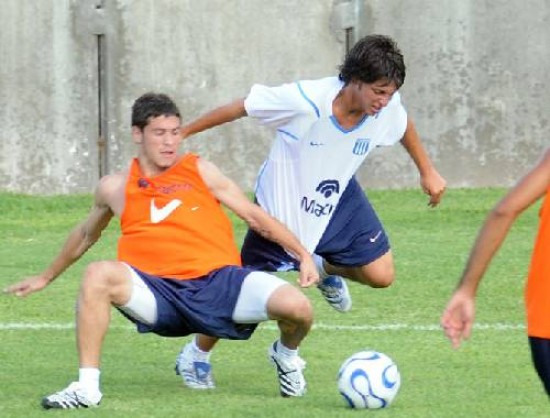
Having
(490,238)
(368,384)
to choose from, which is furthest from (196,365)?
(490,238)

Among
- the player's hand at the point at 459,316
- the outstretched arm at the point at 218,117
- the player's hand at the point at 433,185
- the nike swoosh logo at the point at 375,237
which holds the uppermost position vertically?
the player's hand at the point at 459,316

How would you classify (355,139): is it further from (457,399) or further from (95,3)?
(95,3)

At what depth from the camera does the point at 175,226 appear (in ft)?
23.4

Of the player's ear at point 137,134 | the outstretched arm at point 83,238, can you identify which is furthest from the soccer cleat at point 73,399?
the player's ear at point 137,134

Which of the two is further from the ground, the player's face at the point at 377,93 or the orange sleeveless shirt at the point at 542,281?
the orange sleeveless shirt at the point at 542,281

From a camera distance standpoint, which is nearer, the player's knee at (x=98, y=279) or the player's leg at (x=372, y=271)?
the player's knee at (x=98, y=279)

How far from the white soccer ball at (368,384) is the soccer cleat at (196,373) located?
813 mm

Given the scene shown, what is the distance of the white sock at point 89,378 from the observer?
6797 mm

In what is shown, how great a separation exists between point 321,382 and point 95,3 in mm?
8311

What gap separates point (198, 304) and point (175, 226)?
0.39 m

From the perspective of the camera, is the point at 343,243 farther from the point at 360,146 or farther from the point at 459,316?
the point at 459,316

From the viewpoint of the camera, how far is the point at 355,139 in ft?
25.6

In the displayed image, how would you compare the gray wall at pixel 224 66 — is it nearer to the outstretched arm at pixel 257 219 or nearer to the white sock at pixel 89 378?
the outstretched arm at pixel 257 219

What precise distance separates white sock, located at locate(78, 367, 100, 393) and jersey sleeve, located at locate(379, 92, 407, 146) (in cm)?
203
